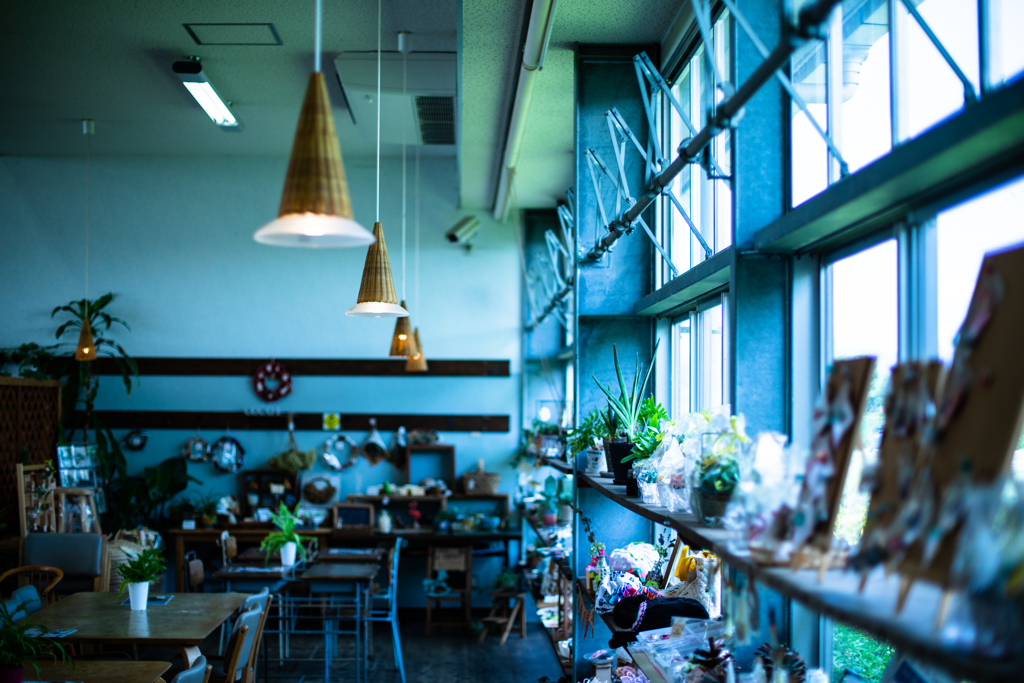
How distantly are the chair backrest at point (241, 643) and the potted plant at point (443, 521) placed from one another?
3115mm

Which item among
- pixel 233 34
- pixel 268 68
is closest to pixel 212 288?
pixel 268 68

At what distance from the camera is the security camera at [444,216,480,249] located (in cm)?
789

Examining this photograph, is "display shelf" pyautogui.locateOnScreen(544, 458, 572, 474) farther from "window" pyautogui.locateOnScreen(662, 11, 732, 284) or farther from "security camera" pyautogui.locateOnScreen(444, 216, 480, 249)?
"security camera" pyautogui.locateOnScreen(444, 216, 480, 249)

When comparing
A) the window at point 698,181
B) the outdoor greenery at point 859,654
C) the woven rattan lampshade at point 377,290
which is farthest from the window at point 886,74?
the woven rattan lampshade at point 377,290

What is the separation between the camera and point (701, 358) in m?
3.73

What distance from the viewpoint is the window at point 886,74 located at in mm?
1732

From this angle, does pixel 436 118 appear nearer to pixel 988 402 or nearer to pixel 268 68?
pixel 268 68

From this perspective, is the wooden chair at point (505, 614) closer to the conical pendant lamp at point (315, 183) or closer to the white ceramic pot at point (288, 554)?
the white ceramic pot at point (288, 554)

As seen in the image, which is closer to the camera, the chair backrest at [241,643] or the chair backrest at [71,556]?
the chair backrest at [241,643]

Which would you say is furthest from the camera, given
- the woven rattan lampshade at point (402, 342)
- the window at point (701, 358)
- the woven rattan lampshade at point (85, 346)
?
the woven rattan lampshade at point (85, 346)

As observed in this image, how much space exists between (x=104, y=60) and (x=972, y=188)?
19.6ft

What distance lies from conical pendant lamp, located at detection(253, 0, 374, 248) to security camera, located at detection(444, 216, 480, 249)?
579 cm

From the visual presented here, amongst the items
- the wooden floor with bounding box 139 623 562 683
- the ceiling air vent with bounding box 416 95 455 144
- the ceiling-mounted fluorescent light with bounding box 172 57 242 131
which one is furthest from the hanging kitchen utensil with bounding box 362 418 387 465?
the ceiling-mounted fluorescent light with bounding box 172 57 242 131

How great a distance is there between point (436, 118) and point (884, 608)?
5.92 meters
